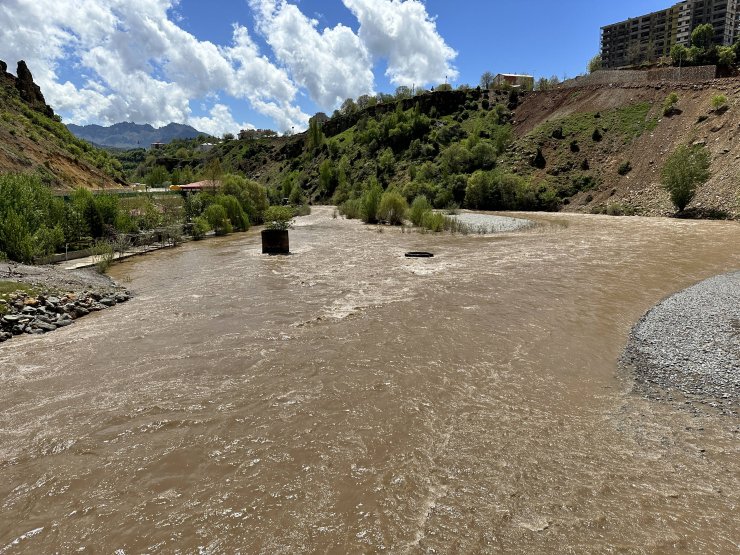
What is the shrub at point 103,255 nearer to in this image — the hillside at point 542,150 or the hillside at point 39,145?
the hillside at point 39,145

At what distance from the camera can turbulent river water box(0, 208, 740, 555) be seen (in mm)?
4891

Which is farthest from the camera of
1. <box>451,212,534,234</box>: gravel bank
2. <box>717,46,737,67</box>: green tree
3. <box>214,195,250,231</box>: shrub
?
<box>717,46,737,67</box>: green tree

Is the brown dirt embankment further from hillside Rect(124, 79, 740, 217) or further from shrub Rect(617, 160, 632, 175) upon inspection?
shrub Rect(617, 160, 632, 175)

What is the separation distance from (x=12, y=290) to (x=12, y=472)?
28.4 feet

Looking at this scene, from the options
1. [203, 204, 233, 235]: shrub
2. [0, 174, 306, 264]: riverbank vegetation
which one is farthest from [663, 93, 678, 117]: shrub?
[203, 204, 233, 235]: shrub

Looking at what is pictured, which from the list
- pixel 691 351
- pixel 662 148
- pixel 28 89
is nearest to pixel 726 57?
pixel 662 148

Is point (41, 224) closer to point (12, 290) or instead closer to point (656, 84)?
point (12, 290)

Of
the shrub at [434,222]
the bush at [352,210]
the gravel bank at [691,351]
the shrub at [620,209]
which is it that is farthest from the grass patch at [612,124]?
the gravel bank at [691,351]

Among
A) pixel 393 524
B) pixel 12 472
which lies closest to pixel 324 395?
pixel 393 524

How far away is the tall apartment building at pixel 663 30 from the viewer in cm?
11819

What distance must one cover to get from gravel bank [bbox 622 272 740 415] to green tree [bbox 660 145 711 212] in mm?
30295

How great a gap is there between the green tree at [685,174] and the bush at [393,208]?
2228cm

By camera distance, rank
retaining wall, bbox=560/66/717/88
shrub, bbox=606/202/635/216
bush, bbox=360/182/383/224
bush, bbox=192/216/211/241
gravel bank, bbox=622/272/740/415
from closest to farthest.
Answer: gravel bank, bbox=622/272/740/415 → bush, bbox=192/216/211/241 → bush, bbox=360/182/383/224 → shrub, bbox=606/202/635/216 → retaining wall, bbox=560/66/717/88

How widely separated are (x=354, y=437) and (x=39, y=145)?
51008 mm
